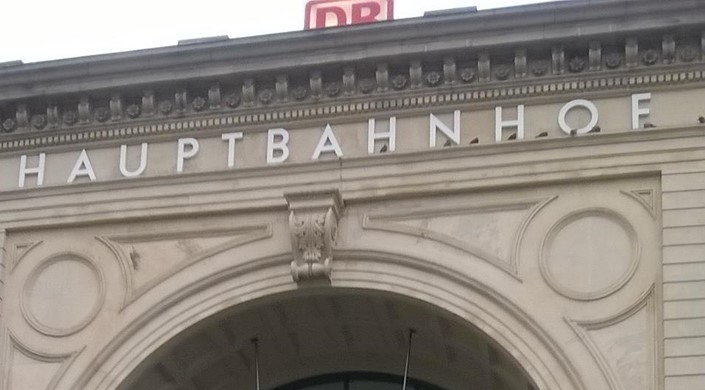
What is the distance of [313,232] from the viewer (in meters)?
21.2

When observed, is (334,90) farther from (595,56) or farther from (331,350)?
(331,350)

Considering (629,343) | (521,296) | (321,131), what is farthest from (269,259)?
(629,343)

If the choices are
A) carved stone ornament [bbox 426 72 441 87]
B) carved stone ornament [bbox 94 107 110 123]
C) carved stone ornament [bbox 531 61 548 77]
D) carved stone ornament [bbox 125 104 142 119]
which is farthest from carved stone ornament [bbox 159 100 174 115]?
carved stone ornament [bbox 531 61 548 77]

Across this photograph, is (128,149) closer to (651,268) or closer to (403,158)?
(403,158)

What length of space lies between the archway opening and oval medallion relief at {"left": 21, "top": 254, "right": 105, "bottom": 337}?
110 centimetres

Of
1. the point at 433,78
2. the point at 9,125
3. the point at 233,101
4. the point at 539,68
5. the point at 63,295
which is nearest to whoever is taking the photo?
the point at 539,68

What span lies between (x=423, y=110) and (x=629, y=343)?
409cm

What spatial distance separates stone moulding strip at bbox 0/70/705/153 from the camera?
21141 mm

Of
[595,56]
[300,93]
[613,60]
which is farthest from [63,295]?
[613,60]

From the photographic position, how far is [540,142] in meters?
21.1

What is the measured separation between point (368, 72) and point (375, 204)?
5.78 feet

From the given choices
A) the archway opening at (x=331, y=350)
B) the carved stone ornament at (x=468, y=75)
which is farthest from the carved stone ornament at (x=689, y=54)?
the archway opening at (x=331, y=350)

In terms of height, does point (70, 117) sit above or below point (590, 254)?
above

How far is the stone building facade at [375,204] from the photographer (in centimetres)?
2047
